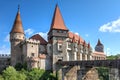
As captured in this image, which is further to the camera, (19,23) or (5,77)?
(19,23)

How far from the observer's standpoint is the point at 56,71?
51281mm

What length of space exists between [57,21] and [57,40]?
18.4 feet

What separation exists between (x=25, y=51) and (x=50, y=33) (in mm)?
8371

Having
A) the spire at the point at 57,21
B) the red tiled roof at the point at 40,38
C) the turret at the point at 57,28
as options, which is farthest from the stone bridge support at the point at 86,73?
the red tiled roof at the point at 40,38

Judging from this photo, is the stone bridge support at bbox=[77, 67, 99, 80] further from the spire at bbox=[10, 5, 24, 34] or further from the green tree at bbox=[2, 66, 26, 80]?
the spire at bbox=[10, 5, 24, 34]

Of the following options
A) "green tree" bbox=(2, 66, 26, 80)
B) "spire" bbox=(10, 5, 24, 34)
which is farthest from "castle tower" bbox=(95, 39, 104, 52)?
"green tree" bbox=(2, 66, 26, 80)

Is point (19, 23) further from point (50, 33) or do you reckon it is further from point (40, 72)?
point (40, 72)

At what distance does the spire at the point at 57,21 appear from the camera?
55.3 meters

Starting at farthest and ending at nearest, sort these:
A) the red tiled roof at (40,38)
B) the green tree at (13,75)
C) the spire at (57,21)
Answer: the red tiled roof at (40,38) < the spire at (57,21) < the green tree at (13,75)

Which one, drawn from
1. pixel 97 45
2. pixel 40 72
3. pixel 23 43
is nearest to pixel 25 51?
pixel 23 43

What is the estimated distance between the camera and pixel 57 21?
5688cm

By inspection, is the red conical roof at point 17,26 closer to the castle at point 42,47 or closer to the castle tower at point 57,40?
the castle at point 42,47

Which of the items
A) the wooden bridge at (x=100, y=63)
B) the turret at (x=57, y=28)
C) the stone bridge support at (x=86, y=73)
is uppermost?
the turret at (x=57, y=28)

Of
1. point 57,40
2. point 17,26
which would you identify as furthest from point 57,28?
point 17,26
